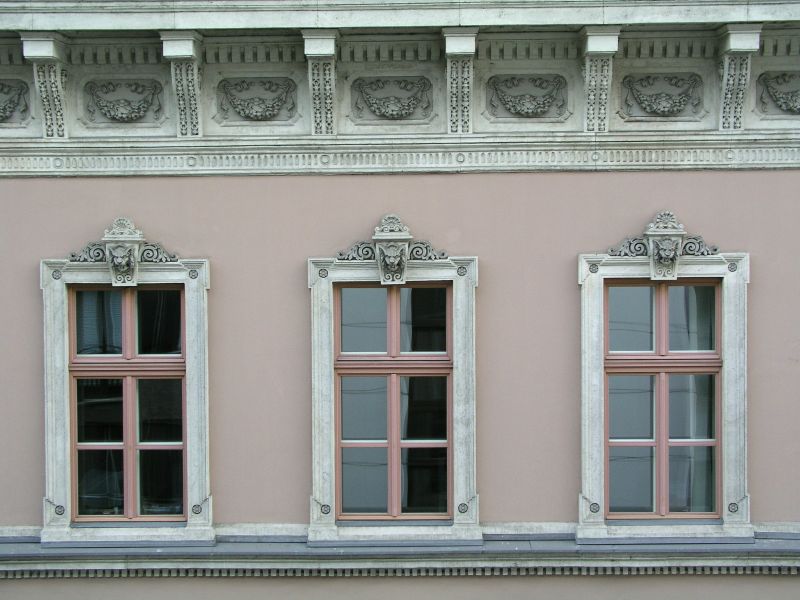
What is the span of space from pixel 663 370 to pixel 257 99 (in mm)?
3799

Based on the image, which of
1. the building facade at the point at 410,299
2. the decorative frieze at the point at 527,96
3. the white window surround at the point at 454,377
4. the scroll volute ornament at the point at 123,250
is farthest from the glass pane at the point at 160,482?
the decorative frieze at the point at 527,96

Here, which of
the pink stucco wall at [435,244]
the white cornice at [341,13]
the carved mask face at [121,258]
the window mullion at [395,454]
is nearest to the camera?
the white cornice at [341,13]

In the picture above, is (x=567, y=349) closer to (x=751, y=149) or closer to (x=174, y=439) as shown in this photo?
(x=751, y=149)

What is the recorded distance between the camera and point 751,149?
6027 millimetres

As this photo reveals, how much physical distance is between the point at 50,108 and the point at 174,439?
274 cm

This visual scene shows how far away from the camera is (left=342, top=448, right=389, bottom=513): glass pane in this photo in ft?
20.4

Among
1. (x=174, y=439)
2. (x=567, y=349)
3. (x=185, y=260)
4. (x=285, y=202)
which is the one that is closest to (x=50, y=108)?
(x=185, y=260)

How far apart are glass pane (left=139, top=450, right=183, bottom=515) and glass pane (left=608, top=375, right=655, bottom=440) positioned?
3.44m

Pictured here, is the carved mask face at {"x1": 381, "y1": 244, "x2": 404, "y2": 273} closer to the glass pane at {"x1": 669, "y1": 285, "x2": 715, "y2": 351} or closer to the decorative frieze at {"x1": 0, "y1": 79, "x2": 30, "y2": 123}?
the glass pane at {"x1": 669, "y1": 285, "x2": 715, "y2": 351}

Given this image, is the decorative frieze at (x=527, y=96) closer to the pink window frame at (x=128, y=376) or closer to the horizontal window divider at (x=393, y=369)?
the horizontal window divider at (x=393, y=369)

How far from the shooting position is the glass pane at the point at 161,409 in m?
6.20

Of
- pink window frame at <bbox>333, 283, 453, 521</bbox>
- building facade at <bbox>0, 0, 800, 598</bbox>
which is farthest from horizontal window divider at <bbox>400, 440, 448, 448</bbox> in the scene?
building facade at <bbox>0, 0, 800, 598</bbox>

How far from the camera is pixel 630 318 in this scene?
6168 millimetres

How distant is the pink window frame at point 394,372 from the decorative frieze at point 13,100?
9.22 ft
